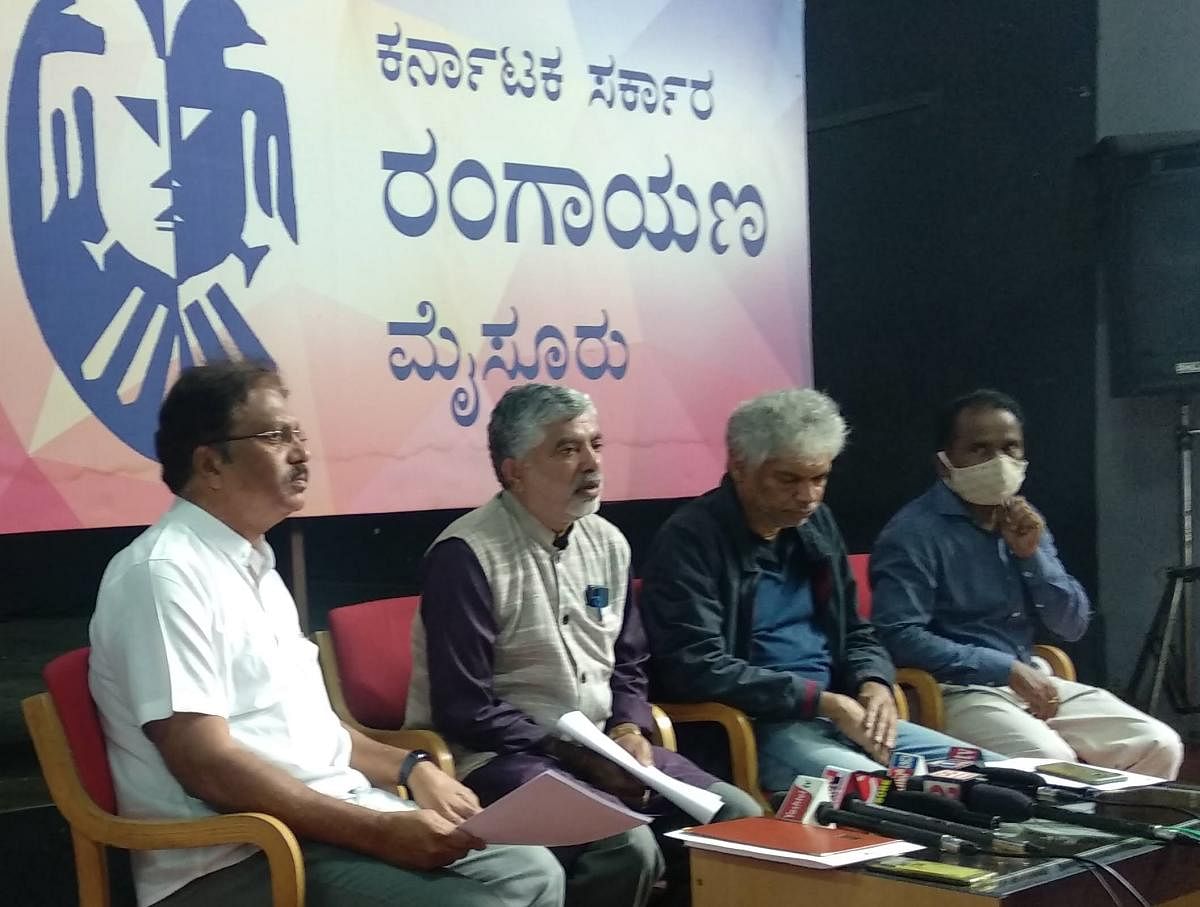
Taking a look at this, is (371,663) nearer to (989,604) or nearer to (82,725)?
(82,725)

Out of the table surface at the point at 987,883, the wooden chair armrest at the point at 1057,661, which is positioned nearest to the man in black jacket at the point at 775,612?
the wooden chair armrest at the point at 1057,661

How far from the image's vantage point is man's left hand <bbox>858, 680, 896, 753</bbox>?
3055 millimetres

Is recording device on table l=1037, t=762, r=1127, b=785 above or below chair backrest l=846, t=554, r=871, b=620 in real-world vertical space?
below

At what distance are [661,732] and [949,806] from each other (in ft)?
2.71

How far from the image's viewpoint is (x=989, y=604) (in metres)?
3.57

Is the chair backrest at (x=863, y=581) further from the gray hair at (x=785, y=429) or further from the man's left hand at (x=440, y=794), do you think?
the man's left hand at (x=440, y=794)

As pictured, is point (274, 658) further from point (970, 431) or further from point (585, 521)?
point (970, 431)

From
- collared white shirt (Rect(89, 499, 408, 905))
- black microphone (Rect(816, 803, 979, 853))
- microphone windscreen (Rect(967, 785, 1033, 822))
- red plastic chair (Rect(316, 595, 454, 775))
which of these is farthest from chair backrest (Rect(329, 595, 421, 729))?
microphone windscreen (Rect(967, 785, 1033, 822))

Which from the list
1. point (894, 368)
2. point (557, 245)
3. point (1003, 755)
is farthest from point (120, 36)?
point (894, 368)

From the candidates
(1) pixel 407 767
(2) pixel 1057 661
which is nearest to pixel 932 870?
(1) pixel 407 767

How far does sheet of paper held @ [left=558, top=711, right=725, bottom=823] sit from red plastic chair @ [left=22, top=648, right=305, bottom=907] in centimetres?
61

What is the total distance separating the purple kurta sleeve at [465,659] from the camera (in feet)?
8.67

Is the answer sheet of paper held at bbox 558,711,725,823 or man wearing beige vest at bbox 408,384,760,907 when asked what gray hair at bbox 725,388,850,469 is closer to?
man wearing beige vest at bbox 408,384,760,907

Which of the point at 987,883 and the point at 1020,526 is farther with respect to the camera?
the point at 1020,526
